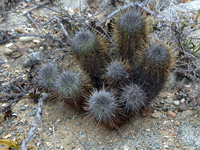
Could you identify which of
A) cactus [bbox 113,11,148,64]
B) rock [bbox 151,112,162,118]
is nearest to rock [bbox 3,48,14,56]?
cactus [bbox 113,11,148,64]

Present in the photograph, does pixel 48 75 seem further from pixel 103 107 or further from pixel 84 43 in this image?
pixel 103 107

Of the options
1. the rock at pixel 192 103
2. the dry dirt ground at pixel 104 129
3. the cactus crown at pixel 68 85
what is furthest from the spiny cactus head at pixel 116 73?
the rock at pixel 192 103

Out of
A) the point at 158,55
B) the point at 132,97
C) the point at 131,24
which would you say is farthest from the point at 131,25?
the point at 132,97

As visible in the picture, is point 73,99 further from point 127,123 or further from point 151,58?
point 151,58

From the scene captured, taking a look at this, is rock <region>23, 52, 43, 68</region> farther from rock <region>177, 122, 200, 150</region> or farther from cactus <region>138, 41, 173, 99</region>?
rock <region>177, 122, 200, 150</region>

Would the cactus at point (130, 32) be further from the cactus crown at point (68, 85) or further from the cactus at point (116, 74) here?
the cactus crown at point (68, 85)

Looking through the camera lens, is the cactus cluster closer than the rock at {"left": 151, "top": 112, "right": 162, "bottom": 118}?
Yes

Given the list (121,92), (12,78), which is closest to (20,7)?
(12,78)
